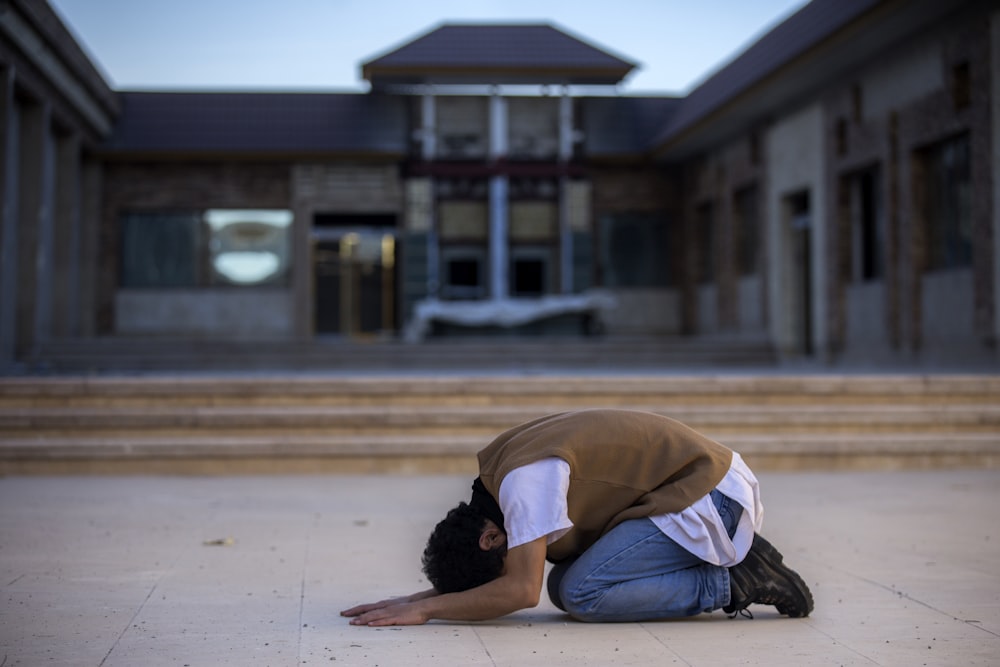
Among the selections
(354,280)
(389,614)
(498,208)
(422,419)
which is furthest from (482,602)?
(354,280)

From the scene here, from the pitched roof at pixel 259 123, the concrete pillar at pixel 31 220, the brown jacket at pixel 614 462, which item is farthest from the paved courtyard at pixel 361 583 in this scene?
the pitched roof at pixel 259 123

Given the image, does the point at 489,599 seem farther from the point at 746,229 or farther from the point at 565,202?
the point at 565,202

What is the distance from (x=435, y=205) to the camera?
83.3ft

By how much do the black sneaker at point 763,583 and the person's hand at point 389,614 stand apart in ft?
3.46

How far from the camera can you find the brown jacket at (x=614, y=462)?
3627 millimetres

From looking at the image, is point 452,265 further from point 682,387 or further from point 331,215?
point 682,387

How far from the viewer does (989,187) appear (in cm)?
1396

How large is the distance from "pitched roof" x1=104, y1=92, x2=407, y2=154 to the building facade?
1.7 inches

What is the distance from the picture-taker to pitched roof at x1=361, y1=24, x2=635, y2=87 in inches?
924

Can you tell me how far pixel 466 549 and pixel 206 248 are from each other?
2278 cm

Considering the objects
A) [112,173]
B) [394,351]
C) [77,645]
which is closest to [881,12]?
[394,351]

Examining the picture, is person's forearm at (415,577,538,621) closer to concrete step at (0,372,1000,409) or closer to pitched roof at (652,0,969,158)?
concrete step at (0,372,1000,409)

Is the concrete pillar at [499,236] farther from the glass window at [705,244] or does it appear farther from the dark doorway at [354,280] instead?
the glass window at [705,244]

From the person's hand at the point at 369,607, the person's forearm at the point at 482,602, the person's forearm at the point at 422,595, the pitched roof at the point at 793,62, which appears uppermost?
the pitched roof at the point at 793,62
